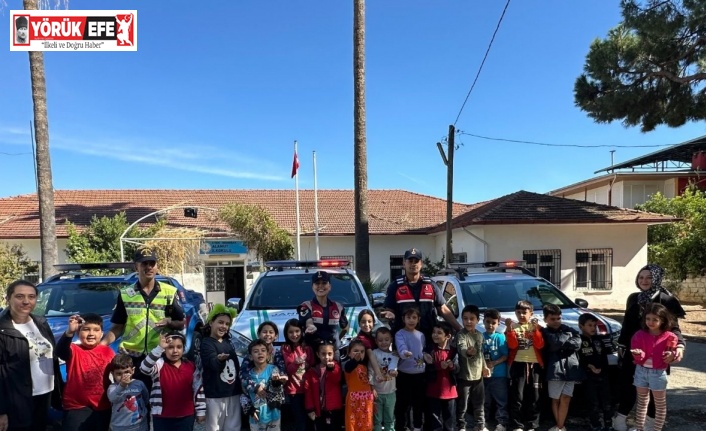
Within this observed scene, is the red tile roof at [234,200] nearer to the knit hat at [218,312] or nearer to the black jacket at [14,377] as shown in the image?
the knit hat at [218,312]

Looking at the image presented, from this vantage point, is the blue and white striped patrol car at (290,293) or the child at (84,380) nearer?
the child at (84,380)

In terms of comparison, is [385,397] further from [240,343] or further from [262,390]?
[240,343]

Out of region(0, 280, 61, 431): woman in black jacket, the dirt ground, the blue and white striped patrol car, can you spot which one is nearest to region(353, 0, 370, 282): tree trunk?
the blue and white striped patrol car

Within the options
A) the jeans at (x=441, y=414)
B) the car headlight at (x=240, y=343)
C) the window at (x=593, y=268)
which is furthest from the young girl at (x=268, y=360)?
the window at (x=593, y=268)

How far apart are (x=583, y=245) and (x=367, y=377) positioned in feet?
50.2

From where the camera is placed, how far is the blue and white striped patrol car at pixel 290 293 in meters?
5.67

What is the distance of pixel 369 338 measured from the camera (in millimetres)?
4676

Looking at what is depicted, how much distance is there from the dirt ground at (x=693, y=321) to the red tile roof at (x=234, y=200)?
789 centimetres

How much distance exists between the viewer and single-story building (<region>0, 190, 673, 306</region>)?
1725 cm

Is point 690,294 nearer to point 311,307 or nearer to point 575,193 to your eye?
point 575,193

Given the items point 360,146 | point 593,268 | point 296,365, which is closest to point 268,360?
point 296,365

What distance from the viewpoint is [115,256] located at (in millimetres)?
16812

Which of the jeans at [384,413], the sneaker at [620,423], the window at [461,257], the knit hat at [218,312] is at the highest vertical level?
the knit hat at [218,312]

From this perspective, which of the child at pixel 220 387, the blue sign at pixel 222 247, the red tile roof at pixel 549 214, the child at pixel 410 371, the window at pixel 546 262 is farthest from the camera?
the blue sign at pixel 222 247
